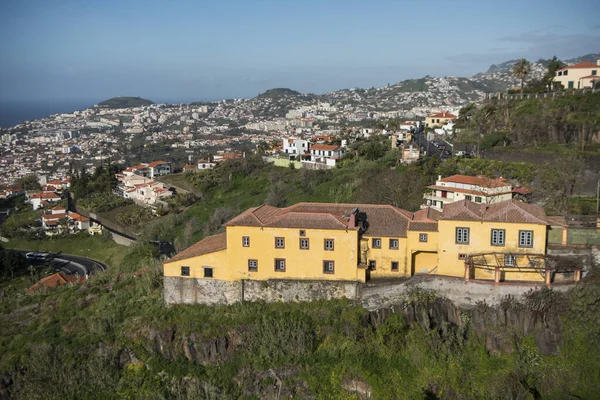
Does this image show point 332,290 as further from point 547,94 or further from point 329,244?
point 547,94

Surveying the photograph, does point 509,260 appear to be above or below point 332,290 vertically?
above

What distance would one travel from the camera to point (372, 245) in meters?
25.2

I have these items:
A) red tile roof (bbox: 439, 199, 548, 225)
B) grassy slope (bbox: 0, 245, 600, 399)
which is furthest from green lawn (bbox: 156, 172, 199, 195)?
red tile roof (bbox: 439, 199, 548, 225)

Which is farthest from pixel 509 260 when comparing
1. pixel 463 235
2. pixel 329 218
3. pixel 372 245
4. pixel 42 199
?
pixel 42 199

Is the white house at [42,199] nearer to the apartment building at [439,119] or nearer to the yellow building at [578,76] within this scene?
the apartment building at [439,119]

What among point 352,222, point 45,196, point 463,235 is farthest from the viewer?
point 45,196

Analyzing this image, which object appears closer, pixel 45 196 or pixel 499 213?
pixel 499 213

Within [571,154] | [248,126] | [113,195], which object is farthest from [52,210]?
[248,126]

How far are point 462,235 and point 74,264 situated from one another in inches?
1474

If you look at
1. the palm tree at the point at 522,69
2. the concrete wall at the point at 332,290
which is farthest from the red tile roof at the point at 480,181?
the palm tree at the point at 522,69

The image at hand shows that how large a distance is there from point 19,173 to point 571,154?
103m

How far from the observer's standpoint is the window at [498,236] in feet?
76.5

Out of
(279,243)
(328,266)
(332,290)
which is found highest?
(279,243)

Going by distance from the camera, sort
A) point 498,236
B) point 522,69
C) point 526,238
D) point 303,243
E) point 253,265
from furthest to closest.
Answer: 1. point 522,69
2. point 253,265
3. point 303,243
4. point 498,236
5. point 526,238
